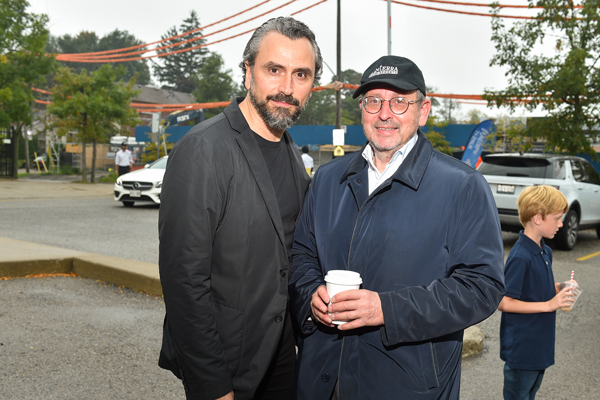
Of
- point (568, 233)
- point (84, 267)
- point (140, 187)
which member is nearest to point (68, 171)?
point (140, 187)

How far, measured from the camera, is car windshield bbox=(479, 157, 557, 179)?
994cm

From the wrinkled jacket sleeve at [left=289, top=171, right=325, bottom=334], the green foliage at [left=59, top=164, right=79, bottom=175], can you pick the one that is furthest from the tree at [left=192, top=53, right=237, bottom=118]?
the wrinkled jacket sleeve at [left=289, top=171, right=325, bottom=334]

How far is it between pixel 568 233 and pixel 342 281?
9.56 m

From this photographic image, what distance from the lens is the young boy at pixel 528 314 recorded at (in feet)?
9.18

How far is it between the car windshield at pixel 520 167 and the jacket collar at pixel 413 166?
852 cm

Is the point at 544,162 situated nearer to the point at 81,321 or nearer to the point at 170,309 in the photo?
the point at 81,321

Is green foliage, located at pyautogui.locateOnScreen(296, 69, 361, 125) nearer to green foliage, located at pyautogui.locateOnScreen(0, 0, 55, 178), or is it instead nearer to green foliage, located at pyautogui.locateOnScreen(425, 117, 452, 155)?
green foliage, located at pyautogui.locateOnScreen(425, 117, 452, 155)

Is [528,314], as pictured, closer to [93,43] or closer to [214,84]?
[214,84]

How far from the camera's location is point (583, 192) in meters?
10.4

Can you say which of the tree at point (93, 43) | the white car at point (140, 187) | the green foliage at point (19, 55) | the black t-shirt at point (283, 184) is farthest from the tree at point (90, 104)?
the tree at point (93, 43)

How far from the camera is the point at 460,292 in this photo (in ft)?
A: 6.14

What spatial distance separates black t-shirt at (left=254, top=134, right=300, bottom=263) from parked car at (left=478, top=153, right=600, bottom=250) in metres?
8.10

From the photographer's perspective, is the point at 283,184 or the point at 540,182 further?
the point at 540,182

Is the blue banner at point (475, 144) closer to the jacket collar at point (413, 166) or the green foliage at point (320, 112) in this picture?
the jacket collar at point (413, 166)
